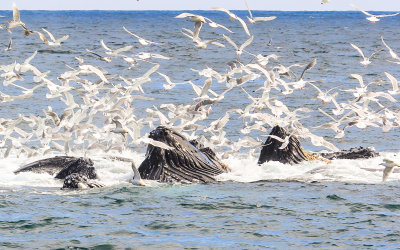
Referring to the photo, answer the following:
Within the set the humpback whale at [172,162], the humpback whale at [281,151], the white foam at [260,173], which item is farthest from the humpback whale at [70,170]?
the humpback whale at [281,151]

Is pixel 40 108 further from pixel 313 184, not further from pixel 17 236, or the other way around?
pixel 17 236

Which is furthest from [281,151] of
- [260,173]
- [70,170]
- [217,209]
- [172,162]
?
[70,170]

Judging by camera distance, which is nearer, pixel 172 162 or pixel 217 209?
pixel 217 209

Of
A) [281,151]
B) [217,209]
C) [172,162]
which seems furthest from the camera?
[281,151]

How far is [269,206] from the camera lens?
14492 mm

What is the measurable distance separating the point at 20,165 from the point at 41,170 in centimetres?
163

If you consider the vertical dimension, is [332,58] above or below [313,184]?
above

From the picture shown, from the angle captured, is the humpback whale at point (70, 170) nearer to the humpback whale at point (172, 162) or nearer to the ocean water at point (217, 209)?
the ocean water at point (217, 209)

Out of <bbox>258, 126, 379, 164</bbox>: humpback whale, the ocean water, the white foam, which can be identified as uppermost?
<bbox>258, 126, 379, 164</bbox>: humpback whale

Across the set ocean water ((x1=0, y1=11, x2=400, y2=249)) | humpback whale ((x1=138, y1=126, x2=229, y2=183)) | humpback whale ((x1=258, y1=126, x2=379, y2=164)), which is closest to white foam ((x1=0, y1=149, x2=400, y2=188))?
ocean water ((x1=0, y1=11, x2=400, y2=249))

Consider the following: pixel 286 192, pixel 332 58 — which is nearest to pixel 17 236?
pixel 286 192

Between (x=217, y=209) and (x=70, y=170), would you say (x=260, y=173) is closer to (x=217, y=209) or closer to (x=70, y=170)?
(x=217, y=209)

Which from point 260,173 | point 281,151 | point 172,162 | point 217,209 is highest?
point 281,151

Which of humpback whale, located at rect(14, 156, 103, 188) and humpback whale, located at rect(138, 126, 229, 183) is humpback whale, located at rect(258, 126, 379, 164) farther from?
humpback whale, located at rect(14, 156, 103, 188)
